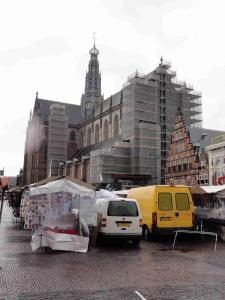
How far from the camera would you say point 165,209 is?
16078 mm

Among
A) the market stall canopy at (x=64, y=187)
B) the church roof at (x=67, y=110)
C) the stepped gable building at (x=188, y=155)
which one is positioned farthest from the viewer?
the church roof at (x=67, y=110)

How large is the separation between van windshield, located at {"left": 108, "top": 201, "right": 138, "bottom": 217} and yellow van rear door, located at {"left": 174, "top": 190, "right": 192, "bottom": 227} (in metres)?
2.37

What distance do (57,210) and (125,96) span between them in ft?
180

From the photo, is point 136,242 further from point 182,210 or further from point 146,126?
point 146,126

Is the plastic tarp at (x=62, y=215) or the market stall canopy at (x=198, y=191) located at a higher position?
the market stall canopy at (x=198, y=191)

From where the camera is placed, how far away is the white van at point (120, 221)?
47.5 feet

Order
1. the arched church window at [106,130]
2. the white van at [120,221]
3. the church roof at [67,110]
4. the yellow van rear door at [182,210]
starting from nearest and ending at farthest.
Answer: the white van at [120,221], the yellow van rear door at [182,210], the arched church window at [106,130], the church roof at [67,110]

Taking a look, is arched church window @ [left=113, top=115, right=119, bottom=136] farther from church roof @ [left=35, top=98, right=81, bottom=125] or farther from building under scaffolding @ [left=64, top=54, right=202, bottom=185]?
church roof @ [left=35, top=98, right=81, bottom=125]

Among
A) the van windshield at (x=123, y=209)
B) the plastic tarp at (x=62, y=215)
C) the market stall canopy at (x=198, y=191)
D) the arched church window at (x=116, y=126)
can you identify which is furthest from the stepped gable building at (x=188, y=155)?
the plastic tarp at (x=62, y=215)

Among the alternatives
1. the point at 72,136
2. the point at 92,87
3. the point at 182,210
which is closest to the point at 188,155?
the point at 182,210

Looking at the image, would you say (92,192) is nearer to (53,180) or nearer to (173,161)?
(53,180)

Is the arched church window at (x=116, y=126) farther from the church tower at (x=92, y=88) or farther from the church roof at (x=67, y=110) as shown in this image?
the church tower at (x=92, y=88)

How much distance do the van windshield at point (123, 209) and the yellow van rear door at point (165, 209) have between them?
1603 millimetres

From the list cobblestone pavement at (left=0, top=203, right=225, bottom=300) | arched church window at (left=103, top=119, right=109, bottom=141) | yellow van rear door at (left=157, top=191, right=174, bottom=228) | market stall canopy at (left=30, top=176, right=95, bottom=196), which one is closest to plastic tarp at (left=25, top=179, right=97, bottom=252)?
market stall canopy at (left=30, top=176, right=95, bottom=196)
